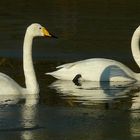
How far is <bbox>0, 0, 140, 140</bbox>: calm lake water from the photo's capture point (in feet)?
34.0

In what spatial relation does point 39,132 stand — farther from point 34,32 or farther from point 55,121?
point 34,32

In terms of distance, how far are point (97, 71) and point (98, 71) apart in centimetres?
2

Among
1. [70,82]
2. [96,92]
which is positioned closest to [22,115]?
[96,92]

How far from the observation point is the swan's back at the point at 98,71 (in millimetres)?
15523

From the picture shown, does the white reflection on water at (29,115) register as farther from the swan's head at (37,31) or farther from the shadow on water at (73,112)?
the swan's head at (37,31)

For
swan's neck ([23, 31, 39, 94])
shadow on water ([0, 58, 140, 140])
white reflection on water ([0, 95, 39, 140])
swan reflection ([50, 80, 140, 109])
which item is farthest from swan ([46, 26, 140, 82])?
white reflection on water ([0, 95, 39, 140])

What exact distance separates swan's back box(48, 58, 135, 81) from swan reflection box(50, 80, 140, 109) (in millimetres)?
232

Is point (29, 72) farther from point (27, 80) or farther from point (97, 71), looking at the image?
point (97, 71)

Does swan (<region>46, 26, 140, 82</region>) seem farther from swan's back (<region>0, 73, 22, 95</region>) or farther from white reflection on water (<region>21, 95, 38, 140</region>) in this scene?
white reflection on water (<region>21, 95, 38, 140</region>)

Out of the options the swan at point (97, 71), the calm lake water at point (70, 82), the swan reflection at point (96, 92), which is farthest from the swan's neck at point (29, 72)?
the swan at point (97, 71)

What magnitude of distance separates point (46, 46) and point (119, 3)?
40.8ft

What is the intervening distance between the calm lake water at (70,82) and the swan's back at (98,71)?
0.29 m

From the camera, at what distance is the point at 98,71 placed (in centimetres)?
1566

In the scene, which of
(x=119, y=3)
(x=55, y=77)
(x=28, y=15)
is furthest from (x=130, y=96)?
(x=119, y=3)
